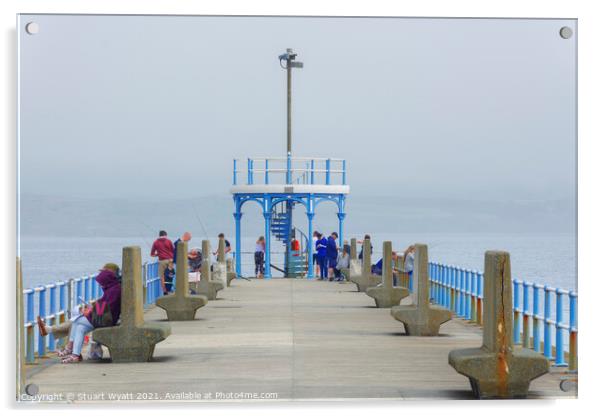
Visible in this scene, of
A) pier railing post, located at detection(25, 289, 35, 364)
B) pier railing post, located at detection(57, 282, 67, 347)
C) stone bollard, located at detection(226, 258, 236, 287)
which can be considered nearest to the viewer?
pier railing post, located at detection(25, 289, 35, 364)

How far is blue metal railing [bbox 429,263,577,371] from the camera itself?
16188 millimetres

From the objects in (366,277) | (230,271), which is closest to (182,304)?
(366,277)

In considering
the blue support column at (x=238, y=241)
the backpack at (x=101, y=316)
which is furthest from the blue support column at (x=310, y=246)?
the backpack at (x=101, y=316)

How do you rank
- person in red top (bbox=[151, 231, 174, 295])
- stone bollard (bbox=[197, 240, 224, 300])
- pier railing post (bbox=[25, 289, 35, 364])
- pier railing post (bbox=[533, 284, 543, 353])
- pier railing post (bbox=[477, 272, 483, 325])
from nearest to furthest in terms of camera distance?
pier railing post (bbox=[25, 289, 35, 364])
pier railing post (bbox=[533, 284, 543, 353])
pier railing post (bbox=[477, 272, 483, 325])
stone bollard (bbox=[197, 240, 224, 300])
person in red top (bbox=[151, 231, 174, 295])

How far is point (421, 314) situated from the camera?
19.9m

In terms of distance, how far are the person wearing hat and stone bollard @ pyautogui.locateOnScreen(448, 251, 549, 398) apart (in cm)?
486

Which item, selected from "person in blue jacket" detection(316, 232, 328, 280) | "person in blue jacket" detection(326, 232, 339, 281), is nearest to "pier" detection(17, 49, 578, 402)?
"person in blue jacket" detection(326, 232, 339, 281)

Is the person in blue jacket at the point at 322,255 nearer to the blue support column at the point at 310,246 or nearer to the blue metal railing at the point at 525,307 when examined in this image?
the blue support column at the point at 310,246

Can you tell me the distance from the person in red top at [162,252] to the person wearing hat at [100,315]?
13704 millimetres

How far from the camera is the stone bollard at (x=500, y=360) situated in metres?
12.9

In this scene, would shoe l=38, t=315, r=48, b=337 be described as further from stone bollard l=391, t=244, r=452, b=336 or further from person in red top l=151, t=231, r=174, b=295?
person in red top l=151, t=231, r=174, b=295

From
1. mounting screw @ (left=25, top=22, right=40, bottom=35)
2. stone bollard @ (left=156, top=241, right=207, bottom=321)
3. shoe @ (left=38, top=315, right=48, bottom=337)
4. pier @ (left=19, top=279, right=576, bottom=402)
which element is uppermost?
mounting screw @ (left=25, top=22, right=40, bottom=35)

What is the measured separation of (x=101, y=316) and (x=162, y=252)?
14522 millimetres

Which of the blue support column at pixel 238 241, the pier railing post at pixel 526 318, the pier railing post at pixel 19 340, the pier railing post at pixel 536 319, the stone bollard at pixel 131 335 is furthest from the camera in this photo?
the blue support column at pixel 238 241
